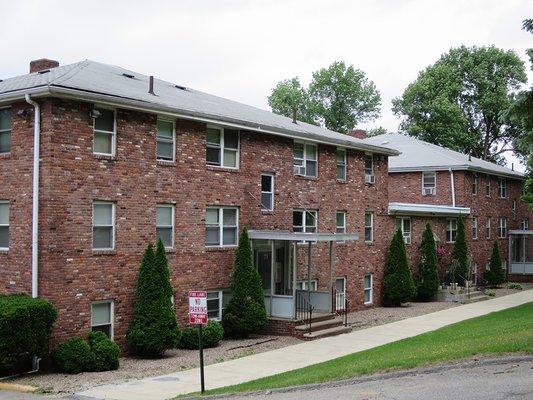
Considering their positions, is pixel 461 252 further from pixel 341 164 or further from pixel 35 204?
pixel 35 204

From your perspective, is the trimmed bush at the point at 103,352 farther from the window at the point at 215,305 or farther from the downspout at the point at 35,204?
the window at the point at 215,305

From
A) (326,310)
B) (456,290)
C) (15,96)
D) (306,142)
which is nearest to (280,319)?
(326,310)

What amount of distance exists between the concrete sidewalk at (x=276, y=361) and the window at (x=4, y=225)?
18.5 feet

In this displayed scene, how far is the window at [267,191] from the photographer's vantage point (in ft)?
84.5

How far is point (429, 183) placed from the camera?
41000mm

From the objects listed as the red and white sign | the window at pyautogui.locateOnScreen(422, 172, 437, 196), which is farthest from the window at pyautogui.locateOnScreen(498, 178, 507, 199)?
the red and white sign

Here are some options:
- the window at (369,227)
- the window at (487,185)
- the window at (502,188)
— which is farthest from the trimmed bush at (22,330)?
the window at (502,188)

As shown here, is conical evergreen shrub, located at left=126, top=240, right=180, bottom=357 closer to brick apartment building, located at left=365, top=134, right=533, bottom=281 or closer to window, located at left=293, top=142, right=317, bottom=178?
window, located at left=293, top=142, right=317, bottom=178

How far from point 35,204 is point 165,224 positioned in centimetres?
444

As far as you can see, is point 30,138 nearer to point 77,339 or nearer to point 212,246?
point 77,339

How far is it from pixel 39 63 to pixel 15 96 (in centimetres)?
644

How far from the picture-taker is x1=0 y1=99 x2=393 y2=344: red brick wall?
1858 centimetres

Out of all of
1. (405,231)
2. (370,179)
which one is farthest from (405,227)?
(370,179)

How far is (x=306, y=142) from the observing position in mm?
27734
